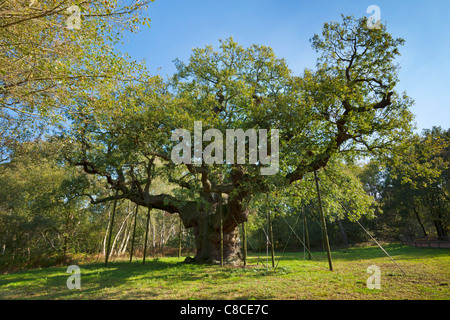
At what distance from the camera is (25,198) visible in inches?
803

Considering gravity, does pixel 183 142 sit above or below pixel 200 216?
above

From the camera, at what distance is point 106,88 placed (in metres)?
7.14

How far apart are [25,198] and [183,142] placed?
19.1m

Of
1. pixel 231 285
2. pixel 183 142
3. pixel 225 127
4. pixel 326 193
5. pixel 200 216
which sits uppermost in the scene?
pixel 225 127

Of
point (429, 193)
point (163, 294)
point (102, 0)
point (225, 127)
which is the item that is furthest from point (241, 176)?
point (429, 193)

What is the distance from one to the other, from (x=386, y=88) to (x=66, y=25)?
10.6m

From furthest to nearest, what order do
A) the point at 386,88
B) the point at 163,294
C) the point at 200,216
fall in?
the point at 200,216
the point at 386,88
the point at 163,294

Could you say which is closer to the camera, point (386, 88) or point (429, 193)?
point (386, 88)

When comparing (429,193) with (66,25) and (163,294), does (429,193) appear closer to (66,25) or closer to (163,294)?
(163,294)
